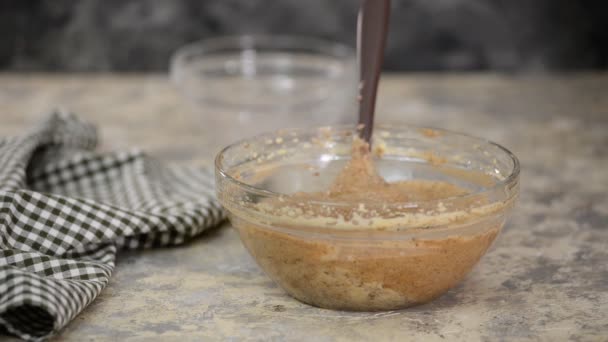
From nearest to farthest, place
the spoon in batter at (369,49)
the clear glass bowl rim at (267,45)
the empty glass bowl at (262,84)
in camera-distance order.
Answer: the spoon in batter at (369,49) → the empty glass bowl at (262,84) → the clear glass bowl rim at (267,45)

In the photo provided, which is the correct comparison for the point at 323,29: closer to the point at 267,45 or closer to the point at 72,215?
the point at 267,45

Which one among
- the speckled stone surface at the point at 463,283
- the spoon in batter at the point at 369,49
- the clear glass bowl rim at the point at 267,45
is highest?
the spoon in batter at the point at 369,49

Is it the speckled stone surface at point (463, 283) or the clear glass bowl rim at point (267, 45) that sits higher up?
the clear glass bowl rim at point (267, 45)

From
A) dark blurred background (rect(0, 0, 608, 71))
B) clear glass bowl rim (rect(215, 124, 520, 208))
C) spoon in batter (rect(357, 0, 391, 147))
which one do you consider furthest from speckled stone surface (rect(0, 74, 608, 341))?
dark blurred background (rect(0, 0, 608, 71))

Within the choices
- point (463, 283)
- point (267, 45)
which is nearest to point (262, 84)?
point (267, 45)

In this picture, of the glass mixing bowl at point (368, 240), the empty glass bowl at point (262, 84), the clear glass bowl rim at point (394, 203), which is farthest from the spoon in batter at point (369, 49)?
the empty glass bowl at point (262, 84)

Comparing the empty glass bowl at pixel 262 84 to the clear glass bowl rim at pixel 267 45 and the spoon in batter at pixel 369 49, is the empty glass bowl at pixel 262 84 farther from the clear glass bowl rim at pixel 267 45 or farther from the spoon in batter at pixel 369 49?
the spoon in batter at pixel 369 49

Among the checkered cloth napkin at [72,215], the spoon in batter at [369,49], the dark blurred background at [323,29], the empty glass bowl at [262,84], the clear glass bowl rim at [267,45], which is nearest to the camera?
the checkered cloth napkin at [72,215]
